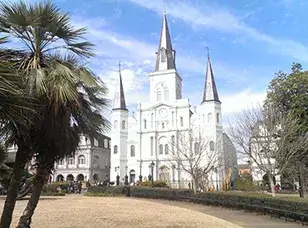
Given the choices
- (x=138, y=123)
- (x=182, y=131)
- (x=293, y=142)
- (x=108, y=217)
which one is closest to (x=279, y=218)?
(x=108, y=217)

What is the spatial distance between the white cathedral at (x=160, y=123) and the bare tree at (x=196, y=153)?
2746 mm

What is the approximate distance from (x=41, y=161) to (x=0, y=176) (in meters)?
15.9

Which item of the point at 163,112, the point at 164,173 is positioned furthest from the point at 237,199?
the point at 163,112

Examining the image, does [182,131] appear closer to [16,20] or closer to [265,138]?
[265,138]

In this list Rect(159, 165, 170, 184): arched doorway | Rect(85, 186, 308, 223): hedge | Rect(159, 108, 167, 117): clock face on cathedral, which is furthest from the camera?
Rect(159, 108, 167, 117): clock face on cathedral

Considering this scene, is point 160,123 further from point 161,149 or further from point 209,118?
point 209,118

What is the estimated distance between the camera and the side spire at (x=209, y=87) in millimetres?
61250

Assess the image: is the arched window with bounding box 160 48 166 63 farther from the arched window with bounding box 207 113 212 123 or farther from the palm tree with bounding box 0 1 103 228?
the palm tree with bounding box 0 1 103 228

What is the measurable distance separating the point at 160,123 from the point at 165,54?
44.3 feet

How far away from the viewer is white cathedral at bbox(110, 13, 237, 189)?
200 feet

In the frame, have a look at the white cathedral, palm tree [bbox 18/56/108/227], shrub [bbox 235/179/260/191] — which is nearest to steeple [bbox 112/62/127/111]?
the white cathedral

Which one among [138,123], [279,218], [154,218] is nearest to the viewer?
[154,218]

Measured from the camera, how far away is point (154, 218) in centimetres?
1359

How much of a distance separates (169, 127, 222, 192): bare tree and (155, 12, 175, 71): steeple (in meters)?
14.1
